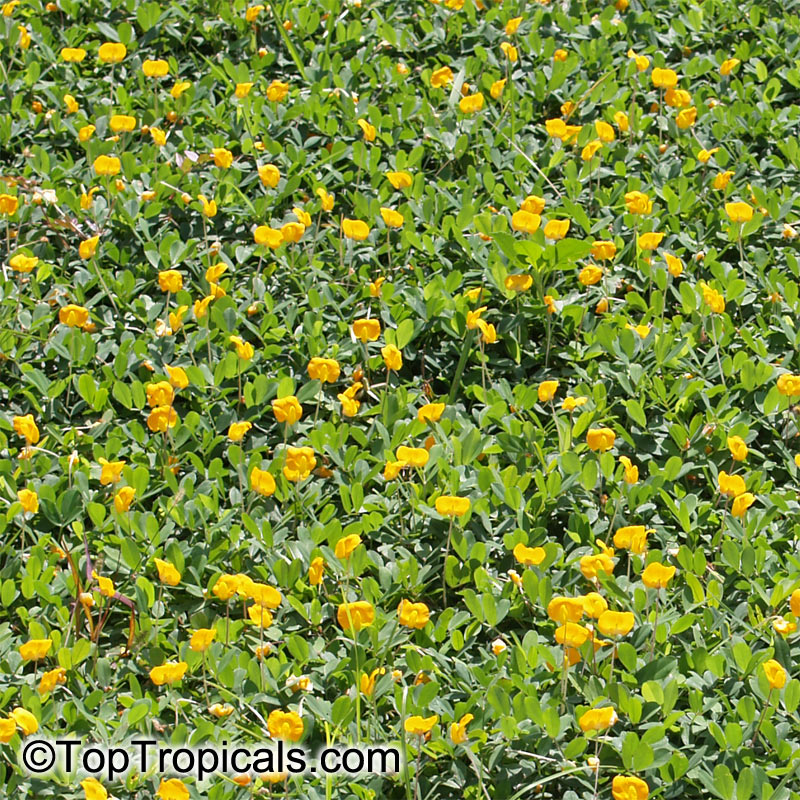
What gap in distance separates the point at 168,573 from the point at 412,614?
1.80 ft

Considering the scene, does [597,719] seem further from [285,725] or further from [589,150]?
[589,150]

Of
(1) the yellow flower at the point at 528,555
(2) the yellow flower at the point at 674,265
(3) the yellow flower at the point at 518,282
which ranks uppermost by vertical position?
(2) the yellow flower at the point at 674,265

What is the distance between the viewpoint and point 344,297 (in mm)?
3383

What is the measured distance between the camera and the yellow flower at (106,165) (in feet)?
11.8

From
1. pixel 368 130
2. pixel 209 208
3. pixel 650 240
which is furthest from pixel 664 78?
pixel 209 208

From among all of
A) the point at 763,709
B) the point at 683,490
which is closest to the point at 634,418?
the point at 683,490

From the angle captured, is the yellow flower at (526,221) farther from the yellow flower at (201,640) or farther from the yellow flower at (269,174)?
the yellow flower at (201,640)

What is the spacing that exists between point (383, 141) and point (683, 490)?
172 cm

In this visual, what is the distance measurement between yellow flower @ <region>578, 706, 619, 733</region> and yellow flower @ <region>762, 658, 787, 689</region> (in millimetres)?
316

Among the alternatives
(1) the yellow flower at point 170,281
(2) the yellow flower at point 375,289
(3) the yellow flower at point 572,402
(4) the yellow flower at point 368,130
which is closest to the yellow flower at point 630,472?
(3) the yellow flower at point 572,402

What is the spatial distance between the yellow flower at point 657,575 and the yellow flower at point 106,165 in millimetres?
2147

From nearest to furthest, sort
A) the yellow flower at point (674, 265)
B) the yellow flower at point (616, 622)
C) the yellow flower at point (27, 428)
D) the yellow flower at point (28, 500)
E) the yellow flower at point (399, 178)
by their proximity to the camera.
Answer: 1. the yellow flower at point (616, 622)
2. the yellow flower at point (28, 500)
3. the yellow flower at point (27, 428)
4. the yellow flower at point (674, 265)
5. the yellow flower at point (399, 178)

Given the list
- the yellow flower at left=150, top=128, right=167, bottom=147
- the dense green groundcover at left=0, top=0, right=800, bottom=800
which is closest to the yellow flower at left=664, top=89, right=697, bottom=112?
the dense green groundcover at left=0, top=0, right=800, bottom=800

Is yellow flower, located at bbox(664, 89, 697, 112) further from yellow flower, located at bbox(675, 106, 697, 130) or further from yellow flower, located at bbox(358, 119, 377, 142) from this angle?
yellow flower, located at bbox(358, 119, 377, 142)
